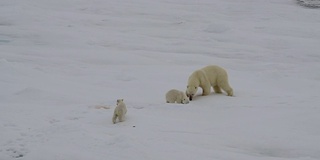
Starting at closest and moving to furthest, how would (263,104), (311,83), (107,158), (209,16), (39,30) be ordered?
1. (107,158)
2. (263,104)
3. (311,83)
4. (39,30)
5. (209,16)

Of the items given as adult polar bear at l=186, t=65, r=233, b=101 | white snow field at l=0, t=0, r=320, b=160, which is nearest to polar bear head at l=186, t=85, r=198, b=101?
adult polar bear at l=186, t=65, r=233, b=101

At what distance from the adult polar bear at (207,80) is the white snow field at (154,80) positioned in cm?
24

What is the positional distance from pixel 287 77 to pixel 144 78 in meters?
4.30

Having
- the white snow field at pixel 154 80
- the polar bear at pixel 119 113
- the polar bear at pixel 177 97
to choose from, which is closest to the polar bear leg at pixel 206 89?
the white snow field at pixel 154 80

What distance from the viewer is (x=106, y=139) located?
5438mm

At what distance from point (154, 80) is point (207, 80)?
2800 millimetres

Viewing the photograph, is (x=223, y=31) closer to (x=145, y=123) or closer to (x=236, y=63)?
(x=236, y=63)

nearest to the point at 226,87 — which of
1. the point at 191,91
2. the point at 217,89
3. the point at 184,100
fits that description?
the point at 217,89

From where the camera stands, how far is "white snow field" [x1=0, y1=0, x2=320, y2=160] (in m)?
5.38

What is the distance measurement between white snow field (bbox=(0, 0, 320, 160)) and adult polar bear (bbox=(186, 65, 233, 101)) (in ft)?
0.78

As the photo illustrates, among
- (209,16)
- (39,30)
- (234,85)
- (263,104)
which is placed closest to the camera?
(263,104)

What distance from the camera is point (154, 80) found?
35.2ft

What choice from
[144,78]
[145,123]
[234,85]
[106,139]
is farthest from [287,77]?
[106,139]

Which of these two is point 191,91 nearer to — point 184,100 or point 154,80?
point 184,100
